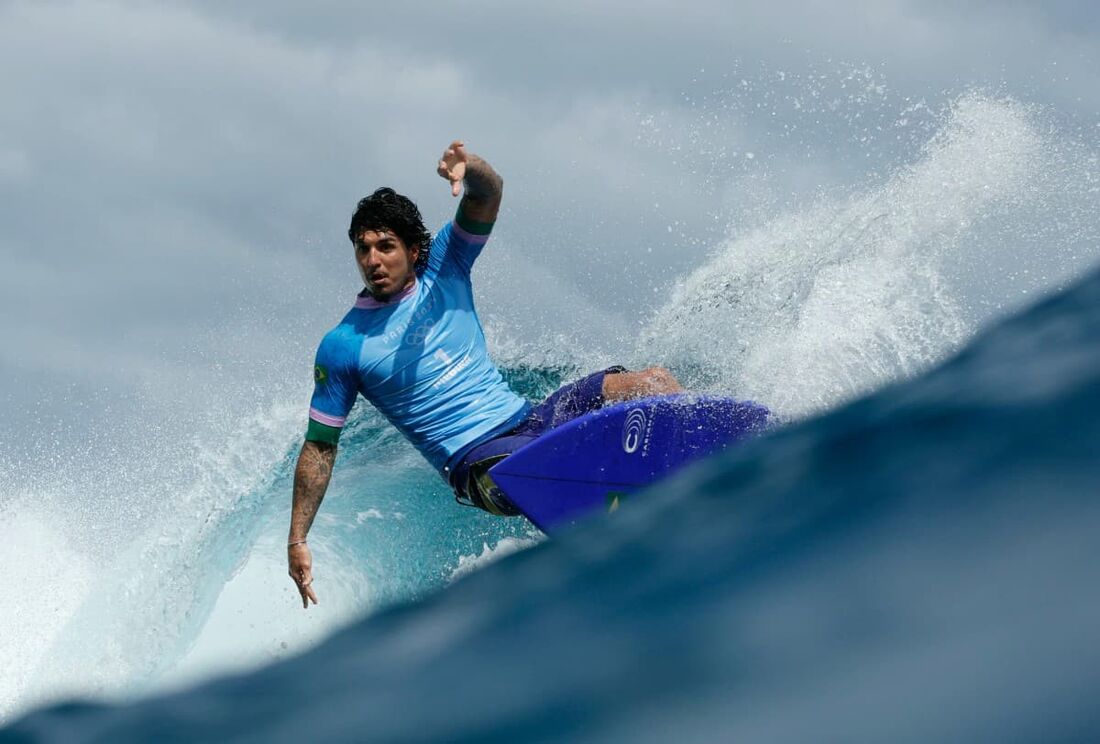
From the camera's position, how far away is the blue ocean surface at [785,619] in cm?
104

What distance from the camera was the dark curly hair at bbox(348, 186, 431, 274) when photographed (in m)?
5.53

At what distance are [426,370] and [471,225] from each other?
787mm

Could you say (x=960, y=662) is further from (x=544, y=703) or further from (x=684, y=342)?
(x=684, y=342)

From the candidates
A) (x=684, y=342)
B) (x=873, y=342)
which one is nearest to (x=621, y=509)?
(x=873, y=342)

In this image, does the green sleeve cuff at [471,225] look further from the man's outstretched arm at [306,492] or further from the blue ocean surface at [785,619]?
the blue ocean surface at [785,619]

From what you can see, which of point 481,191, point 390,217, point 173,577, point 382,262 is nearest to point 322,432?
point 382,262

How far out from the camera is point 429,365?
221 inches

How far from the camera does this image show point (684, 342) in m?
7.71

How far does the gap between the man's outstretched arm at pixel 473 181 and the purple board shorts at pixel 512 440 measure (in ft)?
3.28

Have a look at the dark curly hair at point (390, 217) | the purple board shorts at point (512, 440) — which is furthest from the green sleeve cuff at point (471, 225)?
the purple board shorts at point (512, 440)

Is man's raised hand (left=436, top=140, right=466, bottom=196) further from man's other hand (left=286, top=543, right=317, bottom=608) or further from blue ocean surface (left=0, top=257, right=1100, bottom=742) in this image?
blue ocean surface (left=0, top=257, right=1100, bottom=742)

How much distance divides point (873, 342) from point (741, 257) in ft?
7.08

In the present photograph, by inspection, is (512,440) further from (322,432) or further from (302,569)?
(302,569)

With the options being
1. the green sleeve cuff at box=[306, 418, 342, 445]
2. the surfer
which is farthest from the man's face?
the green sleeve cuff at box=[306, 418, 342, 445]
